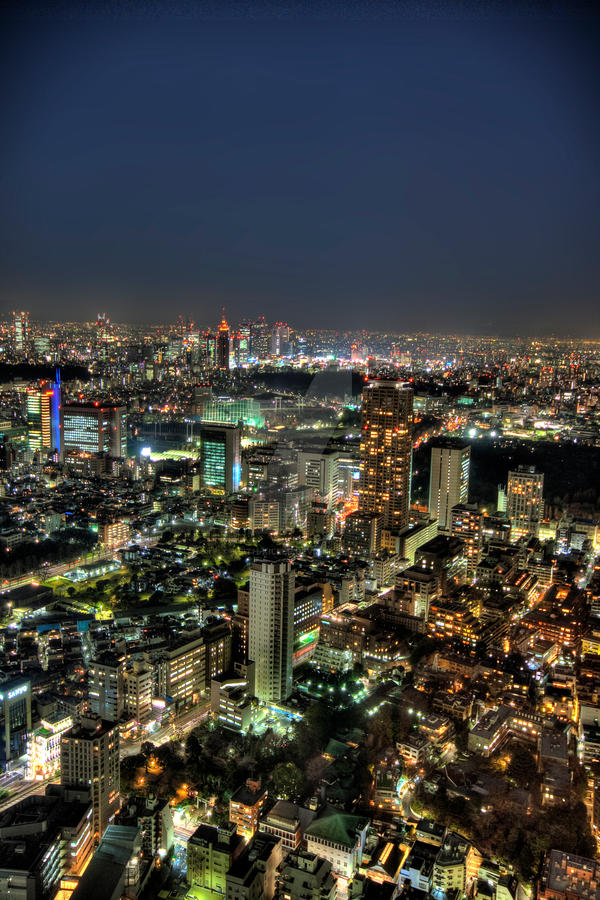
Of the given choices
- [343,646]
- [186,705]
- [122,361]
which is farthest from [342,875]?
[122,361]

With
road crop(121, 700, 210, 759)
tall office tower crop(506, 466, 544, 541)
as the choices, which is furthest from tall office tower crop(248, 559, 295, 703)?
tall office tower crop(506, 466, 544, 541)

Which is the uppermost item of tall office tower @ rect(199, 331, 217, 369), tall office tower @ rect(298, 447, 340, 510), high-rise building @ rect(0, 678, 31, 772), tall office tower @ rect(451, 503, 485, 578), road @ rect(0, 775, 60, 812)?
tall office tower @ rect(199, 331, 217, 369)

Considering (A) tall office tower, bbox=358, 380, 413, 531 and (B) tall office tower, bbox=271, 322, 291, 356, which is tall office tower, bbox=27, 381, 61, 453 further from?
(B) tall office tower, bbox=271, 322, 291, 356

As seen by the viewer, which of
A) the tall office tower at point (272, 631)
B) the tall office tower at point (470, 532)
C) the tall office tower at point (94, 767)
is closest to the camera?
the tall office tower at point (94, 767)

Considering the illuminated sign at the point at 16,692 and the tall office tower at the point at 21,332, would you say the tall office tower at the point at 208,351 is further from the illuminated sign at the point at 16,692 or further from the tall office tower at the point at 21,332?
the illuminated sign at the point at 16,692

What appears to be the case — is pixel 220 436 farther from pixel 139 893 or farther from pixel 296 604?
pixel 139 893

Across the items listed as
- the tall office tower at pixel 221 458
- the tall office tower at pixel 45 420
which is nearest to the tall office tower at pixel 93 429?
the tall office tower at pixel 45 420

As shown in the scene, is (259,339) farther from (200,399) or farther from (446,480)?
(446,480)
